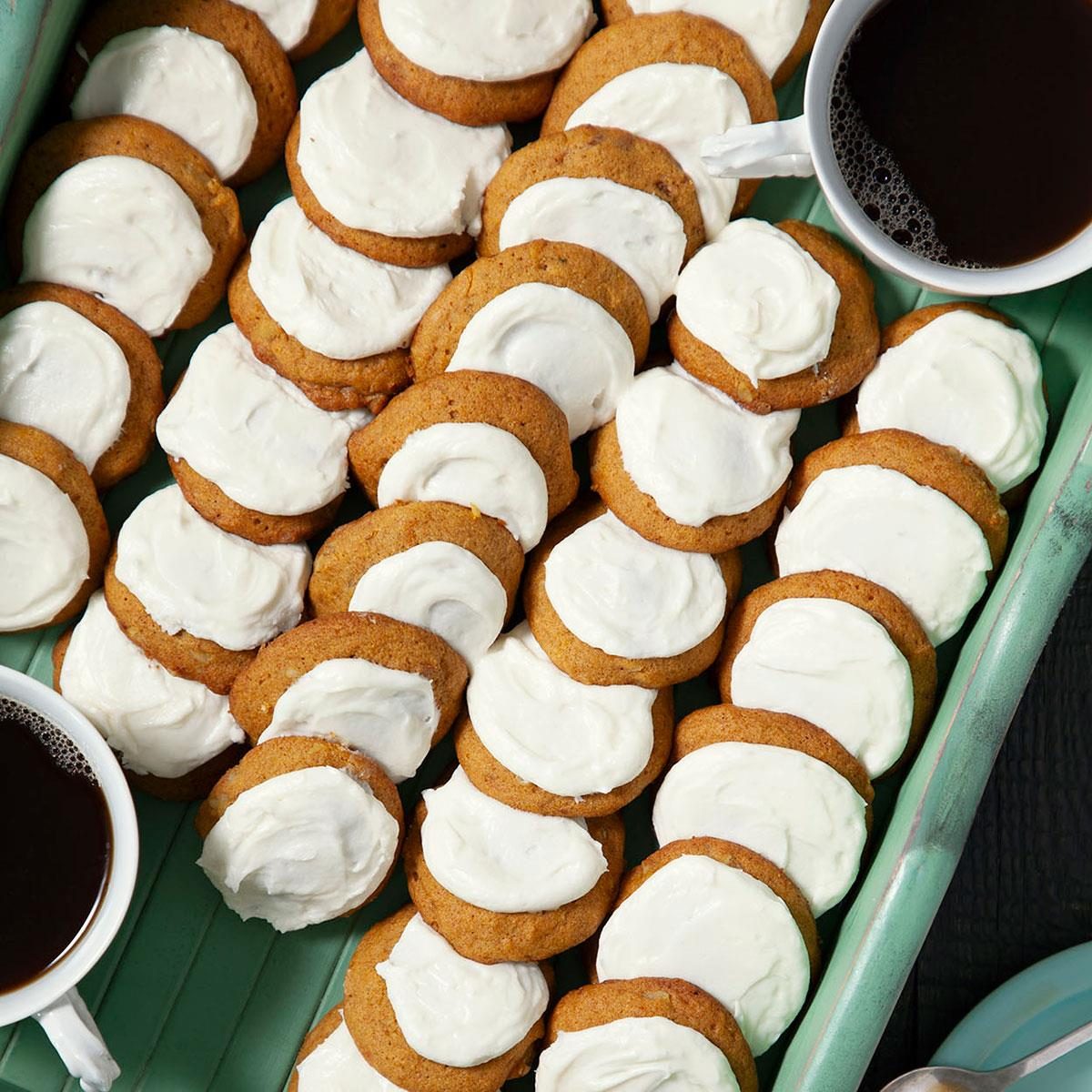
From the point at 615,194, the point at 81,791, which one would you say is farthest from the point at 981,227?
the point at 81,791

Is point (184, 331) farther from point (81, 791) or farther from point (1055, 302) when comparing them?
point (1055, 302)

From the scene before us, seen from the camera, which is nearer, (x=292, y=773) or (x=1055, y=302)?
(x=292, y=773)

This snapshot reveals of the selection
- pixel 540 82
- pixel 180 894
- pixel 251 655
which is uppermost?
pixel 540 82

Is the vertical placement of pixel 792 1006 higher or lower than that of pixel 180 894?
higher

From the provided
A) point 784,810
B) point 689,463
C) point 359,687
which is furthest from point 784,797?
point 359,687

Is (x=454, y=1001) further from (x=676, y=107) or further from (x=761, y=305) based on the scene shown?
(x=676, y=107)

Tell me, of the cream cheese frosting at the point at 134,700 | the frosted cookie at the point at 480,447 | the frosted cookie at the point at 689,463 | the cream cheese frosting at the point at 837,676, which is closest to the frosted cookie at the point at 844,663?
the cream cheese frosting at the point at 837,676

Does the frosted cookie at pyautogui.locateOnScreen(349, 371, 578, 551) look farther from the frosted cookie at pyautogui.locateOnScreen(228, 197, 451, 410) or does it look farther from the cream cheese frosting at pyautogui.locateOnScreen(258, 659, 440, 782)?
the cream cheese frosting at pyautogui.locateOnScreen(258, 659, 440, 782)
